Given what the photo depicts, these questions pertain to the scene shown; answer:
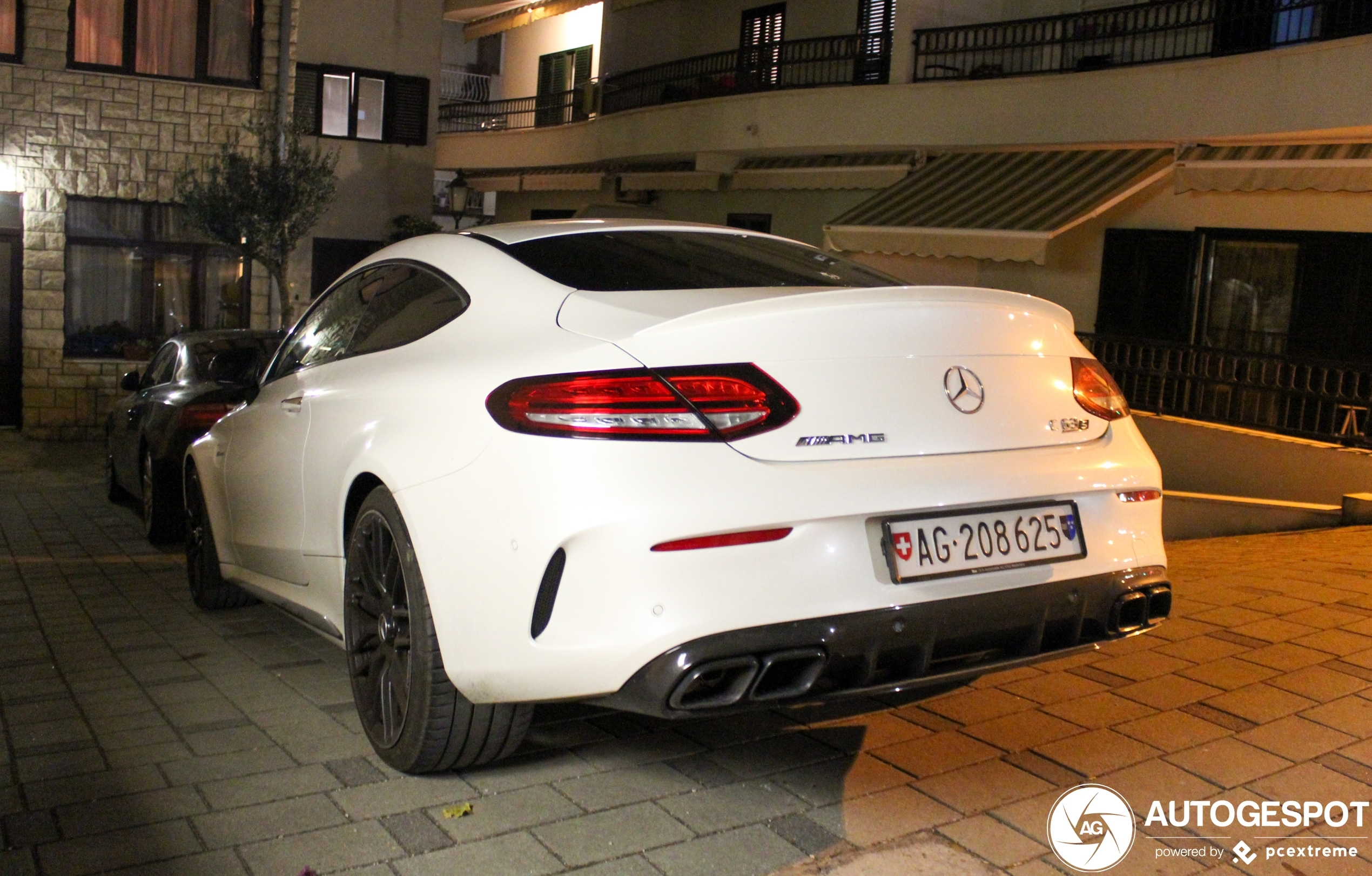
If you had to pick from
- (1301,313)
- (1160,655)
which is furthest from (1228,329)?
(1160,655)

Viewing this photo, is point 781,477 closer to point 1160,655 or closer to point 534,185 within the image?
point 1160,655

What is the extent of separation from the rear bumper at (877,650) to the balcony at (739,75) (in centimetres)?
1732

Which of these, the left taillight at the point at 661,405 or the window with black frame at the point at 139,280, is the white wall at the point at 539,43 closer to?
the window with black frame at the point at 139,280

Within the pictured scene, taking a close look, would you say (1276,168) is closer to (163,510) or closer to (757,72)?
(757,72)

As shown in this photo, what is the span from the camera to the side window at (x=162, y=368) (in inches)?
367

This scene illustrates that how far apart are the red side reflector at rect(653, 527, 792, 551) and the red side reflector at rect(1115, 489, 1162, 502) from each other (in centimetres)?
112

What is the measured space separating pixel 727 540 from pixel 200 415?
233 inches

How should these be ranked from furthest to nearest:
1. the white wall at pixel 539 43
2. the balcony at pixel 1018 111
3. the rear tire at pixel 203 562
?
1. the white wall at pixel 539 43
2. the balcony at pixel 1018 111
3. the rear tire at pixel 203 562

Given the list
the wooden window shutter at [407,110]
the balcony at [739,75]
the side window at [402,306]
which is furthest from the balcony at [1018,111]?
the side window at [402,306]

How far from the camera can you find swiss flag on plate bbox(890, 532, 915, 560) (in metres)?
3.30

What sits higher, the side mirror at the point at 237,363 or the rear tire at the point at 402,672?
the side mirror at the point at 237,363

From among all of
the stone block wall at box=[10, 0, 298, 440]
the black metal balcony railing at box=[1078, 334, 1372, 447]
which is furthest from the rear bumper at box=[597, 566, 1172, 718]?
the stone block wall at box=[10, 0, 298, 440]

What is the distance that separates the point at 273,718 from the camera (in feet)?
14.4

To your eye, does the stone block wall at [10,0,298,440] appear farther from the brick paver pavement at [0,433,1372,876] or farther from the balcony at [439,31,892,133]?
the brick paver pavement at [0,433,1372,876]
